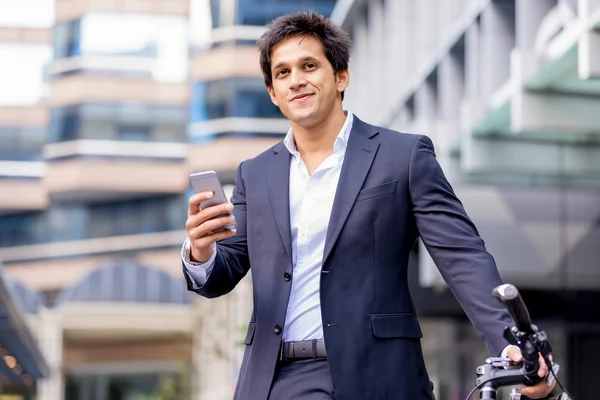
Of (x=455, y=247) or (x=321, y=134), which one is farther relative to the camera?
(x=321, y=134)

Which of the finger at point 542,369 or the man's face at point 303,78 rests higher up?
the man's face at point 303,78

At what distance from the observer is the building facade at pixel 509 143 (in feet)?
45.6

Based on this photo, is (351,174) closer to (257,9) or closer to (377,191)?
Answer: (377,191)

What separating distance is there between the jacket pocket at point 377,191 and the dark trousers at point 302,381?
0.47m

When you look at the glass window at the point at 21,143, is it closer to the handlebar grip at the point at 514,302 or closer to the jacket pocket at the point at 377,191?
the jacket pocket at the point at 377,191

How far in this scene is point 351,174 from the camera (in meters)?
3.99

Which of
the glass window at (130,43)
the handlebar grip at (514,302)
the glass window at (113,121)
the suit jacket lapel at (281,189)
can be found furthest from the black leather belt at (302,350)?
the glass window at (113,121)

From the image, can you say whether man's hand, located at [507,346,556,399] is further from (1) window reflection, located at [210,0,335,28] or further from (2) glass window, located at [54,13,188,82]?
(2) glass window, located at [54,13,188,82]

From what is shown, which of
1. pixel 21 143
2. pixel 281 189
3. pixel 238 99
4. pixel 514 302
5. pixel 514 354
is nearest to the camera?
pixel 514 302

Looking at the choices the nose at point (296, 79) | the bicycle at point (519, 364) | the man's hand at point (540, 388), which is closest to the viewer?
the bicycle at point (519, 364)

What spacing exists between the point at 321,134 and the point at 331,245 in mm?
419

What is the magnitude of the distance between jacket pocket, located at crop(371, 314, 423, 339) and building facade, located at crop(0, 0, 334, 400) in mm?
52871

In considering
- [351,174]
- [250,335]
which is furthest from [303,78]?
[250,335]

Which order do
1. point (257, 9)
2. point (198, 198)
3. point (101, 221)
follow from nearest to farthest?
point (198, 198), point (257, 9), point (101, 221)
